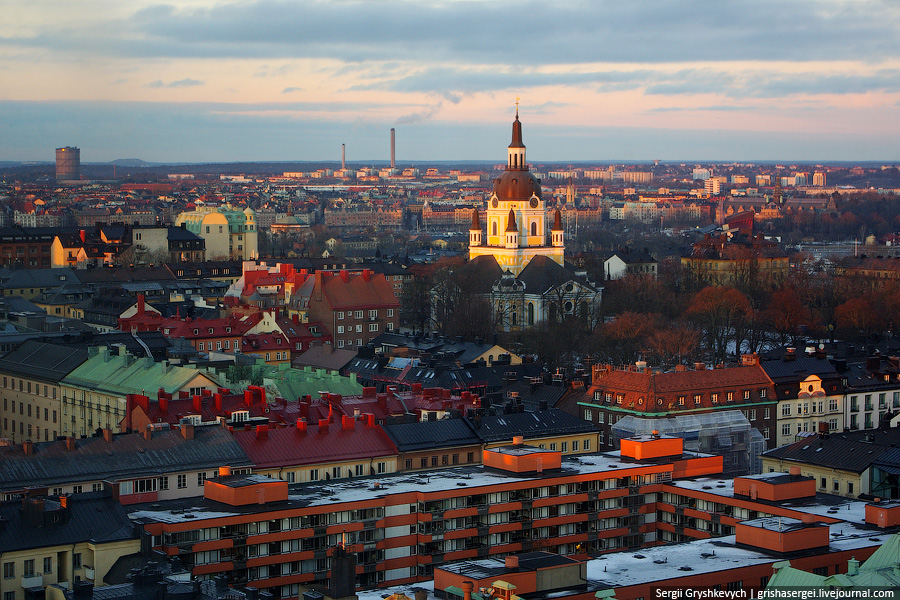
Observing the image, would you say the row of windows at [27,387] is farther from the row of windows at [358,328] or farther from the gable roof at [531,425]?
the row of windows at [358,328]

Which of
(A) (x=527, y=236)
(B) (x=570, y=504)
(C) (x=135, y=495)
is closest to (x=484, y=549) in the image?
(B) (x=570, y=504)

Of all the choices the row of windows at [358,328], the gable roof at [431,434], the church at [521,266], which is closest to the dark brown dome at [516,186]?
the church at [521,266]

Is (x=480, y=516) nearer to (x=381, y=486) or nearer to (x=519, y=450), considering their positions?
(x=381, y=486)

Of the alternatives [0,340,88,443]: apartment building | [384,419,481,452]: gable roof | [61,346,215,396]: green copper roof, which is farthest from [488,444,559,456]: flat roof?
[0,340,88,443]: apartment building

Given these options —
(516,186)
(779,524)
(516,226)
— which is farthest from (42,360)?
(516,186)

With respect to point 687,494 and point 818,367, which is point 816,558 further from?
point 818,367

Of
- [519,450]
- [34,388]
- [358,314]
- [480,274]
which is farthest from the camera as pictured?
[480,274]
